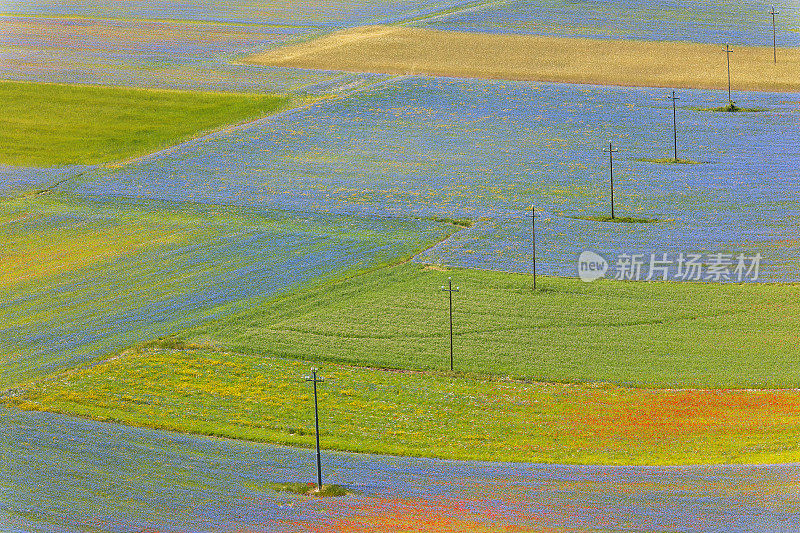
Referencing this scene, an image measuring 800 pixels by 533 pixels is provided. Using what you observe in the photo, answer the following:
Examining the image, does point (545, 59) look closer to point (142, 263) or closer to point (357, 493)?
point (142, 263)

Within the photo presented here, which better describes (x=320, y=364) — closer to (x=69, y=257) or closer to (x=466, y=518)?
(x=466, y=518)

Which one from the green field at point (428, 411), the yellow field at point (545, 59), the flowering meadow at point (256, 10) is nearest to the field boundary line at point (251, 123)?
the yellow field at point (545, 59)

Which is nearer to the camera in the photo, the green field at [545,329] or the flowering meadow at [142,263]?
the green field at [545,329]

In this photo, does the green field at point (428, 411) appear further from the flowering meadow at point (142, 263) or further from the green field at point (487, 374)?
the flowering meadow at point (142, 263)

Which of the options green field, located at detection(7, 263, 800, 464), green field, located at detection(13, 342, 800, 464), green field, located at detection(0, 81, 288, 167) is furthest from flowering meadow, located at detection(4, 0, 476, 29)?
green field, located at detection(13, 342, 800, 464)

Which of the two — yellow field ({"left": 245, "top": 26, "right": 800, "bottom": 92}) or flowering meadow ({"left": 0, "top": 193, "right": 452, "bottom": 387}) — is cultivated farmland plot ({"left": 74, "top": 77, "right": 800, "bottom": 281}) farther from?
yellow field ({"left": 245, "top": 26, "right": 800, "bottom": 92})

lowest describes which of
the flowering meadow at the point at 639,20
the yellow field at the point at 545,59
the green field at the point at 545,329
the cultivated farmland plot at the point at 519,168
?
the green field at the point at 545,329

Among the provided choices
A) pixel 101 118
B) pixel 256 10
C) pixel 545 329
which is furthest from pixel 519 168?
pixel 256 10
